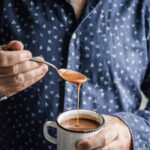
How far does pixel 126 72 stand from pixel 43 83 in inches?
8.4

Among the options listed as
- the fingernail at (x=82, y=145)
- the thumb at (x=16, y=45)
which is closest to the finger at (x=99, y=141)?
the fingernail at (x=82, y=145)

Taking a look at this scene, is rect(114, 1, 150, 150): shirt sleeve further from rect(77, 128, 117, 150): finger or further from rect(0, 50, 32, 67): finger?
rect(0, 50, 32, 67): finger

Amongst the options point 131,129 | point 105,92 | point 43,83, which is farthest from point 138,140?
point 43,83

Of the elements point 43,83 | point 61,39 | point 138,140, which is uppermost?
point 61,39

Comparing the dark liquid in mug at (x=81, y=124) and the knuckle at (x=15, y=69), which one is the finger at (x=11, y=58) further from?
the dark liquid in mug at (x=81, y=124)

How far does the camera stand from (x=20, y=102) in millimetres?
1080

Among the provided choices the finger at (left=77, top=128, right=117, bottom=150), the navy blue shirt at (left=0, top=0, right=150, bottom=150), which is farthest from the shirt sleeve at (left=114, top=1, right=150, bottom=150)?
the finger at (left=77, top=128, right=117, bottom=150)

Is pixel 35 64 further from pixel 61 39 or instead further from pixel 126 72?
pixel 126 72

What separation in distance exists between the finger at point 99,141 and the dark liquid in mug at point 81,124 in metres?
0.02

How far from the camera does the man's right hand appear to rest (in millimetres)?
870

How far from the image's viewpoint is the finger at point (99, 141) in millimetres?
818

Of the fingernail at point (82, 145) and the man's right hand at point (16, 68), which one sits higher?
the man's right hand at point (16, 68)

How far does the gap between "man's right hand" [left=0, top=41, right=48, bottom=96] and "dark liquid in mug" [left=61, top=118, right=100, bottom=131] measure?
0.41 ft

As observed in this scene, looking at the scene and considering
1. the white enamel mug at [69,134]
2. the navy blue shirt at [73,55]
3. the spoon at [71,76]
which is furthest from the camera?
the navy blue shirt at [73,55]
